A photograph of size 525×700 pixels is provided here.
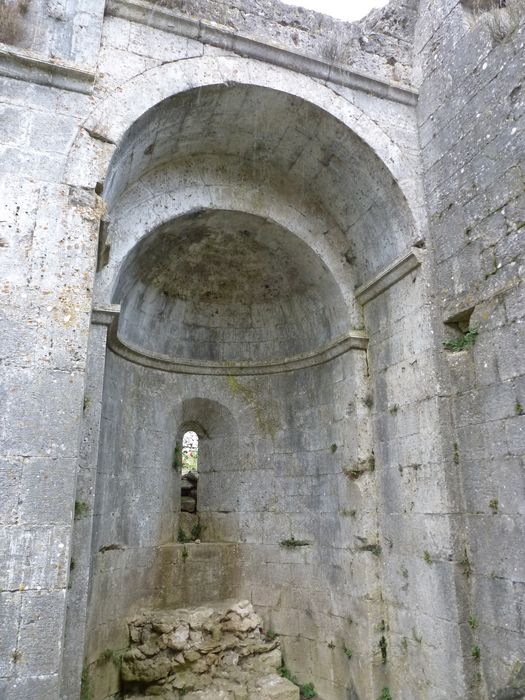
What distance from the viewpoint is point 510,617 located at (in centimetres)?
451

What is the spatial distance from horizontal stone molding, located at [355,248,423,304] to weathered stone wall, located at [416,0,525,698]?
22 centimetres

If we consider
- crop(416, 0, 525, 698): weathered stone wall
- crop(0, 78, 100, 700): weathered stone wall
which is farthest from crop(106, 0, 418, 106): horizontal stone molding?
crop(0, 78, 100, 700): weathered stone wall

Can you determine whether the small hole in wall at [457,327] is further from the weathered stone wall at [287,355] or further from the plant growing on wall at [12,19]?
the plant growing on wall at [12,19]

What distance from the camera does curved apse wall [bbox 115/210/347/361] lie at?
7.11m

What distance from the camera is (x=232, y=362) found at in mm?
8094

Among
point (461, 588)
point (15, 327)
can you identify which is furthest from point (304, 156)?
point (461, 588)

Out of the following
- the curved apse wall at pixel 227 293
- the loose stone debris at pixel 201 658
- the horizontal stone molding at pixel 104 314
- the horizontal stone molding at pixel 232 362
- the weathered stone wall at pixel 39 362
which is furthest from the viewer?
the curved apse wall at pixel 227 293

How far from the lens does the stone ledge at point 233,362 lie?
263 inches

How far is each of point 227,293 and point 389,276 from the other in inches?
111

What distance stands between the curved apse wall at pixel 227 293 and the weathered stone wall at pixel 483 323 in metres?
1.89

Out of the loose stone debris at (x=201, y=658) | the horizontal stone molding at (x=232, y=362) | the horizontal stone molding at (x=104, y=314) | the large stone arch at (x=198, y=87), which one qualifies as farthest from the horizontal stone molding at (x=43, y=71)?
the loose stone debris at (x=201, y=658)

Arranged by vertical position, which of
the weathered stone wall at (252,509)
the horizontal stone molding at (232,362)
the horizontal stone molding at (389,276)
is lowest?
the weathered stone wall at (252,509)

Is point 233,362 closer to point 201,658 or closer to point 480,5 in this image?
point 201,658

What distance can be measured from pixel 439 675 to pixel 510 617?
39.6 inches
